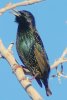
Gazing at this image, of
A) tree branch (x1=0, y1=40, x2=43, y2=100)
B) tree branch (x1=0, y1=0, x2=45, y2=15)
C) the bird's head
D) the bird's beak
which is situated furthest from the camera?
the bird's head

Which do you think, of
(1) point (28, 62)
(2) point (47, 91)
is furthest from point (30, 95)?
(1) point (28, 62)

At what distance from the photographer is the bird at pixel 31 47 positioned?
18.3 feet

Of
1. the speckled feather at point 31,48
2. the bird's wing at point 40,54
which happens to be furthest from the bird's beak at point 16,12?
the bird's wing at point 40,54

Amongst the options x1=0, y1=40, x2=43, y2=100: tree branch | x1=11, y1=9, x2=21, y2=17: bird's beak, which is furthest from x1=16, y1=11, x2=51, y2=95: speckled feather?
x1=0, y1=40, x2=43, y2=100: tree branch

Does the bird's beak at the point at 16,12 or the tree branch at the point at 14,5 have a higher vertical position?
the tree branch at the point at 14,5

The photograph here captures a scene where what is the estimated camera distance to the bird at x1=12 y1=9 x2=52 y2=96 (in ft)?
18.3

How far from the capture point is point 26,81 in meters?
3.89

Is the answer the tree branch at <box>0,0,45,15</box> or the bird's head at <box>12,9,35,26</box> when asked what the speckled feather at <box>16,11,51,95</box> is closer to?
the bird's head at <box>12,9,35,26</box>

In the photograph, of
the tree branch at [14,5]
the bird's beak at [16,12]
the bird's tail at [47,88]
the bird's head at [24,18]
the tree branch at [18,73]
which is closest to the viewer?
the tree branch at [14,5]

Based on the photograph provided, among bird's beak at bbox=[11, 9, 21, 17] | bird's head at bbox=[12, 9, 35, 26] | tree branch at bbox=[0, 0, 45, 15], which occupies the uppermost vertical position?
tree branch at bbox=[0, 0, 45, 15]

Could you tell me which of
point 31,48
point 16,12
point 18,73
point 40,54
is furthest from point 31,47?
point 18,73

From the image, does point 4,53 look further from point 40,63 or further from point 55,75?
point 40,63

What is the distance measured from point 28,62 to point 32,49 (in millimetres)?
246

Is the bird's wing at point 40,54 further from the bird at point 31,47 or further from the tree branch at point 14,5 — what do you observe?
the tree branch at point 14,5
